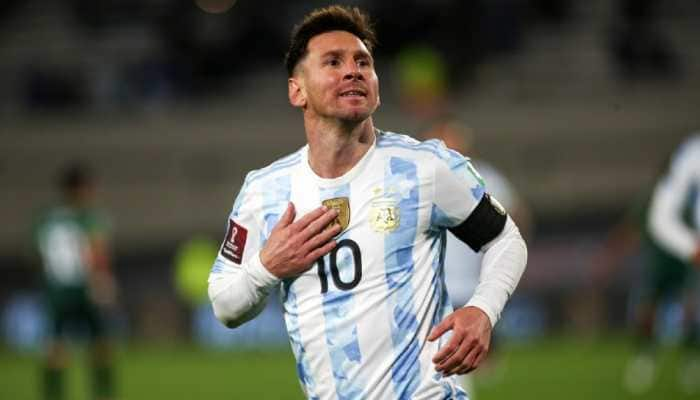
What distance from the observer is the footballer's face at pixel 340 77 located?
3.84m

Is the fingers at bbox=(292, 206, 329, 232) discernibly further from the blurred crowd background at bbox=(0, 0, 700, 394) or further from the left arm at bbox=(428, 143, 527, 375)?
the blurred crowd background at bbox=(0, 0, 700, 394)

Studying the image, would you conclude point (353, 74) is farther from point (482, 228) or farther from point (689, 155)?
point (689, 155)

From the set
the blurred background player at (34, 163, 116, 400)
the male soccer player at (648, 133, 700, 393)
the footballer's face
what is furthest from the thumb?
the blurred background player at (34, 163, 116, 400)

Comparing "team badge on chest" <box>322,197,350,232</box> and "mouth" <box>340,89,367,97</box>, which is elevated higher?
"mouth" <box>340,89,367,97</box>

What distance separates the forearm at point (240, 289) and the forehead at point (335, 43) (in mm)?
680

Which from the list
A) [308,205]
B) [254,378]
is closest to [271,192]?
[308,205]

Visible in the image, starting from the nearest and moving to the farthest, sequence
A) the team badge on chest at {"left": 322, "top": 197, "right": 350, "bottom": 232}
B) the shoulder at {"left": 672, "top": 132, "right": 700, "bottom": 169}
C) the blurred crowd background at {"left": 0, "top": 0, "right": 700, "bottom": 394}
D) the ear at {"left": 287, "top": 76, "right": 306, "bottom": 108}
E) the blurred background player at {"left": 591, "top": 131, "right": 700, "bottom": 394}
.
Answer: the team badge on chest at {"left": 322, "top": 197, "right": 350, "bottom": 232}, the ear at {"left": 287, "top": 76, "right": 306, "bottom": 108}, the blurred background player at {"left": 591, "top": 131, "right": 700, "bottom": 394}, the shoulder at {"left": 672, "top": 132, "right": 700, "bottom": 169}, the blurred crowd background at {"left": 0, "top": 0, "right": 700, "bottom": 394}

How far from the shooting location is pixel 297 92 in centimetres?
403

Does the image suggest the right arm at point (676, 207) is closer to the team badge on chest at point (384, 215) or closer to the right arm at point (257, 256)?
the team badge on chest at point (384, 215)

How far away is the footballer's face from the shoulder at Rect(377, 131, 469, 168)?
0.16 meters

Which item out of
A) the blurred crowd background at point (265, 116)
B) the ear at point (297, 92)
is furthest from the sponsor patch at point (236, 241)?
the blurred crowd background at point (265, 116)

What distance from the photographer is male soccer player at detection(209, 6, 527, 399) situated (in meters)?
3.78

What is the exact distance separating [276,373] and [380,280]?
30.1 feet

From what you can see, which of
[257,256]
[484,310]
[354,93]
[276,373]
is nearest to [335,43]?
[354,93]
